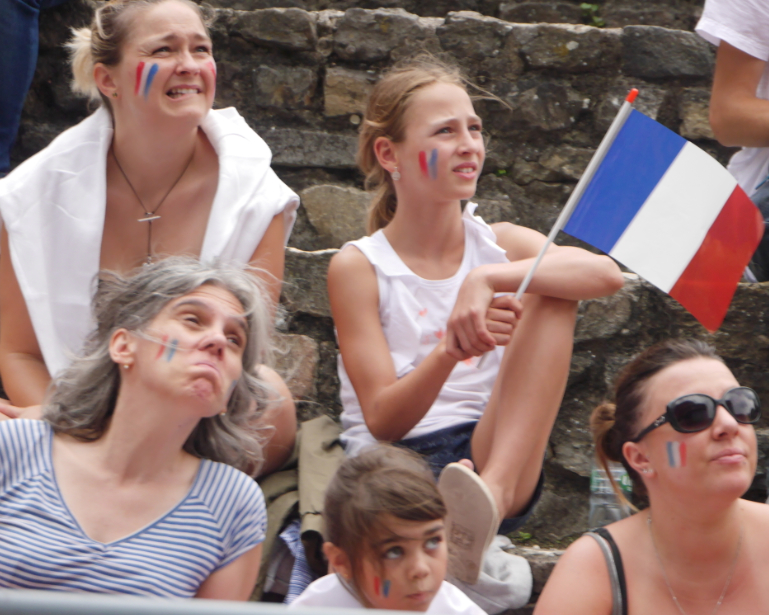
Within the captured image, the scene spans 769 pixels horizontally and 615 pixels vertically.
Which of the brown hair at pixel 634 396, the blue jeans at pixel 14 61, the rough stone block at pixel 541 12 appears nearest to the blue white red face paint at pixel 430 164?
the brown hair at pixel 634 396

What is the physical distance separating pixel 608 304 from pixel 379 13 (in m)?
1.34

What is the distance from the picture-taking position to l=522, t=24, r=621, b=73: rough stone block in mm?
2916

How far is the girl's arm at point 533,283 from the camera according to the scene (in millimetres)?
1743

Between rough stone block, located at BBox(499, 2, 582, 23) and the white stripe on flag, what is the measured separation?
183 cm

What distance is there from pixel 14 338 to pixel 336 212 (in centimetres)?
117

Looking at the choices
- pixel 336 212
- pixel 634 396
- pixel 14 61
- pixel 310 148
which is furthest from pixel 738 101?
pixel 14 61

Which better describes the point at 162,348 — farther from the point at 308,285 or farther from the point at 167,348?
the point at 308,285

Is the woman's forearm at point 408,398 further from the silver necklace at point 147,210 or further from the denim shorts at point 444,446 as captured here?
the silver necklace at point 147,210

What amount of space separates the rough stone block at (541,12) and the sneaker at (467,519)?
2314 mm

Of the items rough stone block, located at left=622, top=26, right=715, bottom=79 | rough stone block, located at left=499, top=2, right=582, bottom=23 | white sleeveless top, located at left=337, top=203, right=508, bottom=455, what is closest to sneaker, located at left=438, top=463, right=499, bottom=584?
white sleeveless top, located at left=337, top=203, right=508, bottom=455

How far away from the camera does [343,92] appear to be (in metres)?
3.01

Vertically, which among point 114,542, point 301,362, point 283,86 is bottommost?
point 301,362

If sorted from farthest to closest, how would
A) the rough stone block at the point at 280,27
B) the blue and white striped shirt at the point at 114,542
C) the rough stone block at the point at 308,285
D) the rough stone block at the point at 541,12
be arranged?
the rough stone block at the point at 541,12 < the rough stone block at the point at 280,27 < the rough stone block at the point at 308,285 < the blue and white striped shirt at the point at 114,542

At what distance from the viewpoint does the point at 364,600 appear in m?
1.44
